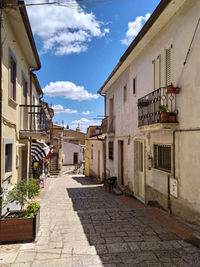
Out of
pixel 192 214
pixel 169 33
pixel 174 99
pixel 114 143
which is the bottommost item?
pixel 192 214

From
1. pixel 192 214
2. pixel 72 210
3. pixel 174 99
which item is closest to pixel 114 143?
pixel 72 210

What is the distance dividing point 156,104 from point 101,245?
4.64 m

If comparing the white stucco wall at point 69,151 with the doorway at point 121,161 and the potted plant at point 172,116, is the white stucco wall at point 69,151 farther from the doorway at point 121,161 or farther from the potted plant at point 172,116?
the potted plant at point 172,116

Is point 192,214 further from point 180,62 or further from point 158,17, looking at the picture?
point 158,17

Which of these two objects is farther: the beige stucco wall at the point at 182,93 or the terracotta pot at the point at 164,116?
the terracotta pot at the point at 164,116

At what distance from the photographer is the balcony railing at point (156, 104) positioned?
6.35m

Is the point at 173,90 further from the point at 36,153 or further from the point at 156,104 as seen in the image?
the point at 36,153

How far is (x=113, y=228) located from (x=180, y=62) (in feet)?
16.3

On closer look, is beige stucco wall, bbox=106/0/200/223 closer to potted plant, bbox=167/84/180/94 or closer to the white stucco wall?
potted plant, bbox=167/84/180/94

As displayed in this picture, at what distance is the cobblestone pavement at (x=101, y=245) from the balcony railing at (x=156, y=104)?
10.2 ft

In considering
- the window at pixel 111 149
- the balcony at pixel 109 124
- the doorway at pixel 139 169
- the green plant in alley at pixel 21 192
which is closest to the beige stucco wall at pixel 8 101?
the green plant in alley at pixel 21 192

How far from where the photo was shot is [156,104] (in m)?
7.09

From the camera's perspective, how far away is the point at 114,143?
13484 mm

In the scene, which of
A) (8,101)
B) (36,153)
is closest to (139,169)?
(36,153)
